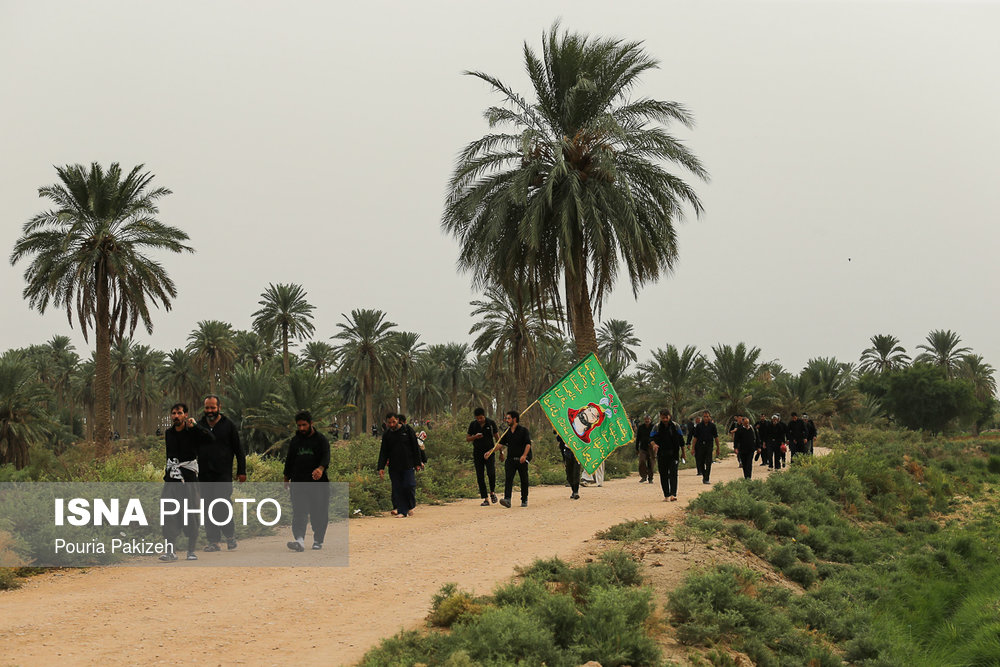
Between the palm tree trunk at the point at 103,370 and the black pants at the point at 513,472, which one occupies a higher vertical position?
the palm tree trunk at the point at 103,370

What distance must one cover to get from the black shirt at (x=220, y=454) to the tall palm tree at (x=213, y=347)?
5158cm

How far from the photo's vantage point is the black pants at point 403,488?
14.6 metres

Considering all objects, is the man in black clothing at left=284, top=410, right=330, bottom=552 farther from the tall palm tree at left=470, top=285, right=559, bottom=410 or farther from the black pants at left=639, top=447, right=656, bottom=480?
the tall palm tree at left=470, top=285, right=559, bottom=410

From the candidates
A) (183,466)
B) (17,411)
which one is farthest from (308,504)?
(17,411)

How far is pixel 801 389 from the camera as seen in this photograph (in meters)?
50.0

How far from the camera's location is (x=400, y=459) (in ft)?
46.6

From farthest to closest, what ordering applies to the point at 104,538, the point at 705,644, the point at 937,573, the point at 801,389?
the point at 801,389 → the point at 937,573 → the point at 104,538 → the point at 705,644

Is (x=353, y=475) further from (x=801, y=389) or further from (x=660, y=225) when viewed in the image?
(x=801, y=389)

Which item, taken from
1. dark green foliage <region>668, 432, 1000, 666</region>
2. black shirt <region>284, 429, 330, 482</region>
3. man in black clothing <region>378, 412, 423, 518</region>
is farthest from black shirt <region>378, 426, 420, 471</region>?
dark green foliage <region>668, 432, 1000, 666</region>

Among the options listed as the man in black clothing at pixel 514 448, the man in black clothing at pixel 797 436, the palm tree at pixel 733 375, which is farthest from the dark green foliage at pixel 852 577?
the palm tree at pixel 733 375

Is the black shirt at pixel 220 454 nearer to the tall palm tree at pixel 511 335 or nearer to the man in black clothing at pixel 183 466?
the man in black clothing at pixel 183 466

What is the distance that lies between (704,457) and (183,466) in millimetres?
13471

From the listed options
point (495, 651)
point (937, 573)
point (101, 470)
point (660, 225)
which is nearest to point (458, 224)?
point (660, 225)

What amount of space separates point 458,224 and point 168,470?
50.5ft
